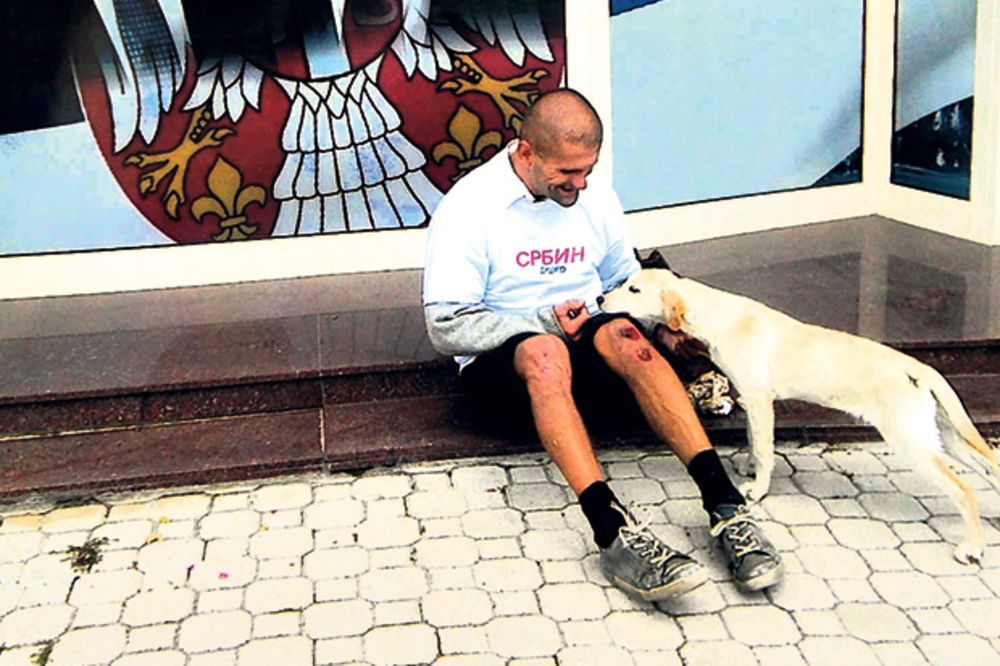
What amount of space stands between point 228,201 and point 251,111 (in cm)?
48

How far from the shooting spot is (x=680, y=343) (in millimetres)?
4430

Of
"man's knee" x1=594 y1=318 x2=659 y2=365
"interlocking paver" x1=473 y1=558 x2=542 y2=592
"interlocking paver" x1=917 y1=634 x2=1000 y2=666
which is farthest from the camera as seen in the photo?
"man's knee" x1=594 y1=318 x2=659 y2=365

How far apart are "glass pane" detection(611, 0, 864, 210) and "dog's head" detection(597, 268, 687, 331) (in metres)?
2.43

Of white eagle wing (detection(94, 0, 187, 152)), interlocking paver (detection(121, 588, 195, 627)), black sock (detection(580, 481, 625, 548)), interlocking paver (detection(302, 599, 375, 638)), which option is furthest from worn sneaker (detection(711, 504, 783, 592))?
white eagle wing (detection(94, 0, 187, 152))

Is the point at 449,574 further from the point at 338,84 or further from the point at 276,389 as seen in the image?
the point at 338,84

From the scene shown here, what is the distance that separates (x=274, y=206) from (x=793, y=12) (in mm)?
3000

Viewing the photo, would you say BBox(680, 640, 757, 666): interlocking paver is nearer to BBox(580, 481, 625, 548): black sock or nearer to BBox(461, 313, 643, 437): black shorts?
BBox(580, 481, 625, 548): black sock

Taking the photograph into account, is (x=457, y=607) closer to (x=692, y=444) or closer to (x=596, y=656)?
(x=596, y=656)

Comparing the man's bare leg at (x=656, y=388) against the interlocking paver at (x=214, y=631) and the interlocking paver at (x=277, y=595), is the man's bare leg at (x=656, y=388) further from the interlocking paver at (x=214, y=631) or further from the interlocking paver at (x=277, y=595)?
the interlocking paver at (x=214, y=631)

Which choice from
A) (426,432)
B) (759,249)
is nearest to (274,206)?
(426,432)

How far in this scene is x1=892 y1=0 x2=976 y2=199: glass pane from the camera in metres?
6.52

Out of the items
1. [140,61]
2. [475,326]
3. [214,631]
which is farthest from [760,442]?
[140,61]

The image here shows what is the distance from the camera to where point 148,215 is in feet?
20.6

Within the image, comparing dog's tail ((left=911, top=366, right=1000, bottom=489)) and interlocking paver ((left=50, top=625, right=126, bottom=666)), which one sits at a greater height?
dog's tail ((left=911, top=366, right=1000, bottom=489))
